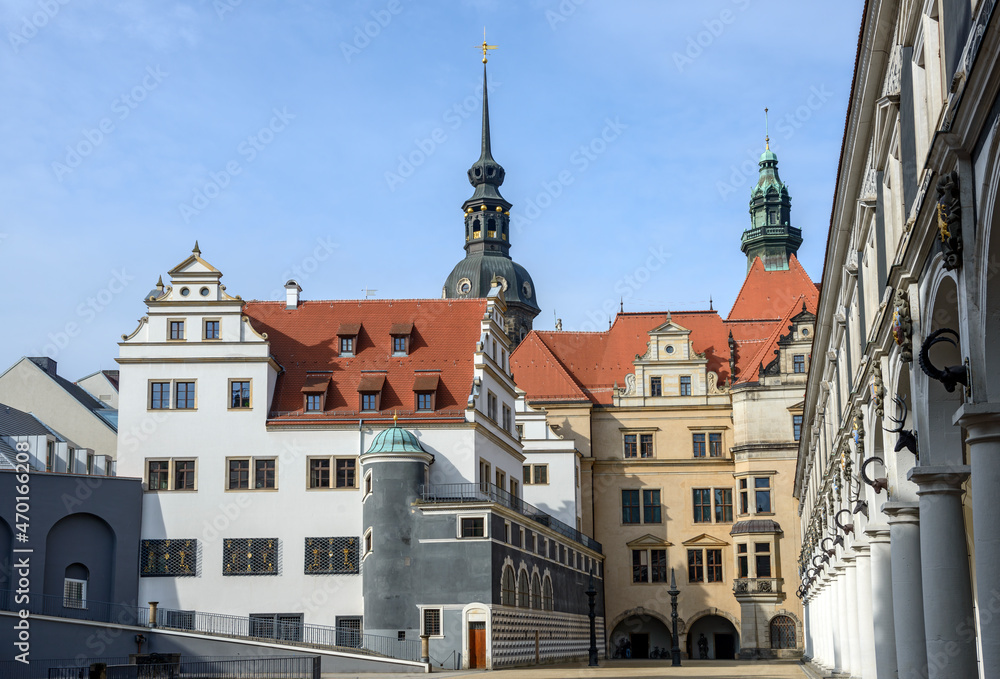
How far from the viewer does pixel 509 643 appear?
46.8 metres

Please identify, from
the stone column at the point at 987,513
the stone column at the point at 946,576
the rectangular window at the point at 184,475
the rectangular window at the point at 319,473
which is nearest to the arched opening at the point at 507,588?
the rectangular window at the point at 319,473

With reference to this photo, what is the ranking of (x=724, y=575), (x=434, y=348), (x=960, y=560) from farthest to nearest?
(x=724, y=575), (x=434, y=348), (x=960, y=560)

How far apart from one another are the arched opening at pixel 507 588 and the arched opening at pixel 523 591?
0.79 meters

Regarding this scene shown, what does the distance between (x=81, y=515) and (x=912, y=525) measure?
121 ft

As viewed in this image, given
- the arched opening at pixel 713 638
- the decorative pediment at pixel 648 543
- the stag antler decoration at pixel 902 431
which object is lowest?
the arched opening at pixel 713 638

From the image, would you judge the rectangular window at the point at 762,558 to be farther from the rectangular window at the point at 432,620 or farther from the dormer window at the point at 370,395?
the rectangular window at the point at 432,620

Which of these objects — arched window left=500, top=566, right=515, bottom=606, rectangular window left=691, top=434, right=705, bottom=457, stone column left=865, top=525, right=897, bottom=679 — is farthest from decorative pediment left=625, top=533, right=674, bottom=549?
stone column left=865, top=525, right=897, bottom=679

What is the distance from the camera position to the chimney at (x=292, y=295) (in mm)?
55312

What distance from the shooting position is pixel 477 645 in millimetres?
44656

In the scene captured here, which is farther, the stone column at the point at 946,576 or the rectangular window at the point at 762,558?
the rectangular window at the point at 762,558

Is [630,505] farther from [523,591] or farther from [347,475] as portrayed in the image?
[347,475]

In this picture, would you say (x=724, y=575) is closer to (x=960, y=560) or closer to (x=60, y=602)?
(x=60, y=602)

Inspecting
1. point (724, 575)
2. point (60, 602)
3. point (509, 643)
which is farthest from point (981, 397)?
point (724, 575)

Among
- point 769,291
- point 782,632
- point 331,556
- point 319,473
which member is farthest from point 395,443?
point 769,291
